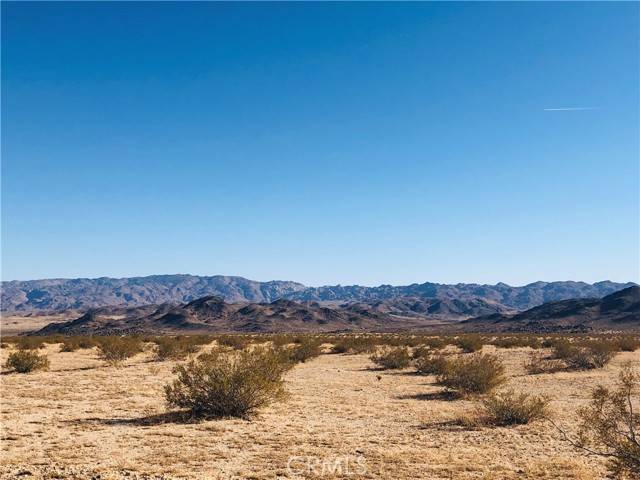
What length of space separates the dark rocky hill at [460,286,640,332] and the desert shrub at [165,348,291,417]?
3849 inches

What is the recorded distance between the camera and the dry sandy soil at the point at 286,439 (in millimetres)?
9094

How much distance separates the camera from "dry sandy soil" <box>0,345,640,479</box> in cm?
909

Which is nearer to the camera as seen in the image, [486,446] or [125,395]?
[486,446]

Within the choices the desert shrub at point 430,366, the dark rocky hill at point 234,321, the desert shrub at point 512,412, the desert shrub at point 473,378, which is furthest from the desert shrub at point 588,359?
the dark rocky hill at point 234,321

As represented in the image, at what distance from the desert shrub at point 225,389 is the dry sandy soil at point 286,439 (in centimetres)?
50

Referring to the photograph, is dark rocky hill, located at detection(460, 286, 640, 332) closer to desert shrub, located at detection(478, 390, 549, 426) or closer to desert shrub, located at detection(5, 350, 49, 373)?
desert shrub, located at detection(478, 390, 549, 426)

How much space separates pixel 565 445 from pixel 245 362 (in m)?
8.39

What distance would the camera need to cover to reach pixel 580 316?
4796 inches

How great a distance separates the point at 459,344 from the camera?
4184cm

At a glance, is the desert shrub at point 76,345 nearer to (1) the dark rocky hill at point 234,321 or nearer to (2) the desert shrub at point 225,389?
(2) the desert shrub at point 225,389

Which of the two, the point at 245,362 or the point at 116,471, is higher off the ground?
the point at 245,362

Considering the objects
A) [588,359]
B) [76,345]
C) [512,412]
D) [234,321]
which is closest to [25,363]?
[76,345]

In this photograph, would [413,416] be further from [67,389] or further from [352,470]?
[67,389]

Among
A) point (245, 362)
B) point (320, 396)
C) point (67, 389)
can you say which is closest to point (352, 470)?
point (245, 362)
